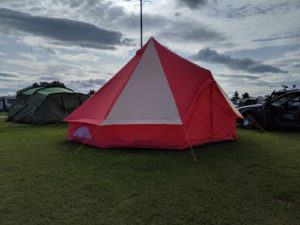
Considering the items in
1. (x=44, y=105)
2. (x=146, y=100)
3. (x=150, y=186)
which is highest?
(x=44, y=105)

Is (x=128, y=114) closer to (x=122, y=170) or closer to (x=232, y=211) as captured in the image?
(x=122, y=170)

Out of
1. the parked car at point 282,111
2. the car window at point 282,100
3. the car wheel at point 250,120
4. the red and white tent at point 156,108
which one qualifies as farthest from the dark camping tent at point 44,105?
the car window at point 282,100

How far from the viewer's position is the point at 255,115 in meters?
10.5

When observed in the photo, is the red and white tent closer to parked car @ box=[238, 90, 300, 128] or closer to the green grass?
the green grass

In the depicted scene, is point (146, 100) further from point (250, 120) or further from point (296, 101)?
point (296, 101)

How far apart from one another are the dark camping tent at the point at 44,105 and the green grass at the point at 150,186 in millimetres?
7466

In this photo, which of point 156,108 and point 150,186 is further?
point 156,108

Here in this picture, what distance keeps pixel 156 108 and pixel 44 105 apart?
9.00m

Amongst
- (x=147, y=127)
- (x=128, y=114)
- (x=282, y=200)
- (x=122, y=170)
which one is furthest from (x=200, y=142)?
(x=282, y=200)

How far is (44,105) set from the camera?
1391 cm

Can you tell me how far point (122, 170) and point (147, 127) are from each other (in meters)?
1.83

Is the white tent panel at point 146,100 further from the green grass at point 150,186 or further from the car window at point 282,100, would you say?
the car window at point 282,100

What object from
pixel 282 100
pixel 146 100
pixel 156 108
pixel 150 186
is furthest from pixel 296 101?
pixel 150 186

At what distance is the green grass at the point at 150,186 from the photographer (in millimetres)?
3197
